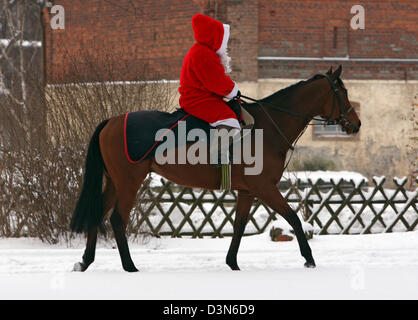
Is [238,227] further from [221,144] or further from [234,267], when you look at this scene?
[221,144]

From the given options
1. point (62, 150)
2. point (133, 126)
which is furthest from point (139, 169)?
point (62, 150)

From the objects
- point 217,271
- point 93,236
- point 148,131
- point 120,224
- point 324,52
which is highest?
point 324,52

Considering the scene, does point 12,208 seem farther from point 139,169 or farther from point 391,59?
point 391,59

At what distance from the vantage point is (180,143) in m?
6.59

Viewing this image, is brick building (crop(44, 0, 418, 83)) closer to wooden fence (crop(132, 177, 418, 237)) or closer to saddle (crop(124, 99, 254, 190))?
wooden fence (crop(132, 177, 418, 237))

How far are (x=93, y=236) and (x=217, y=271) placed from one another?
1382 mm

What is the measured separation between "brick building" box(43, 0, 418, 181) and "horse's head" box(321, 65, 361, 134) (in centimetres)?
1141

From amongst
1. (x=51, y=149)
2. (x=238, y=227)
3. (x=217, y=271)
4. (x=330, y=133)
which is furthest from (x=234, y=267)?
(x=330, y=133)

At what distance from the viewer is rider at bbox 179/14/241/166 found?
259 inches

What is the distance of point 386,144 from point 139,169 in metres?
13.7

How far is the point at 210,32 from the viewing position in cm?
664

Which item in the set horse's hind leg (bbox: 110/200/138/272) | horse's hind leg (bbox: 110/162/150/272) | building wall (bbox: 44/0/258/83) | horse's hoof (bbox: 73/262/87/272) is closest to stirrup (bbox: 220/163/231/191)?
horse's hind leg (bbox: 110/162/150/272)

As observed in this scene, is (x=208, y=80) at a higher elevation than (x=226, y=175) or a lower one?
higher

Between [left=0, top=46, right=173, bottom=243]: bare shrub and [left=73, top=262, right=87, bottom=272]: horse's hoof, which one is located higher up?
[left=0, top=46, right=173, bottom=243]: bare shrub
